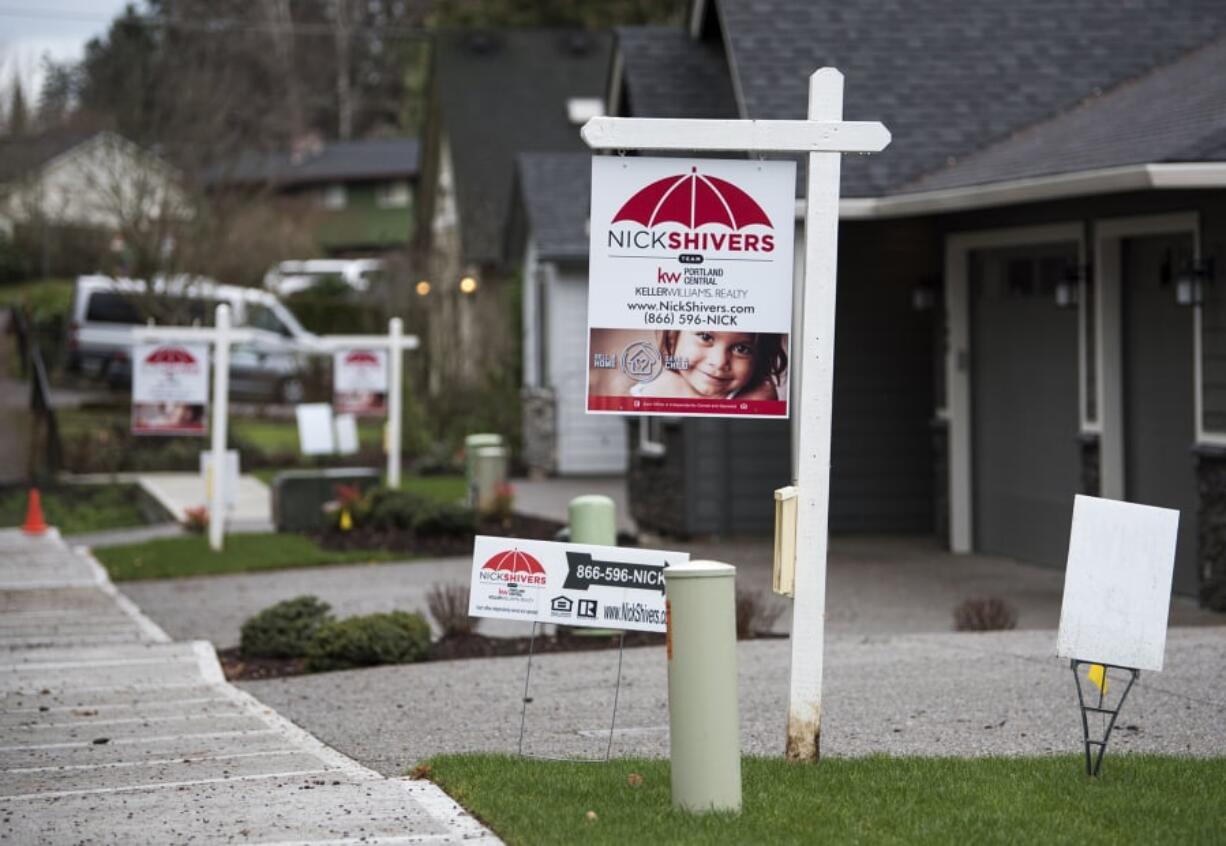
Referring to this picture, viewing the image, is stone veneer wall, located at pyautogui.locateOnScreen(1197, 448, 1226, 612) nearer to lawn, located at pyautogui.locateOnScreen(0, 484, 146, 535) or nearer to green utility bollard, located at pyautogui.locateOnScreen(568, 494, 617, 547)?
green utility bollard, located at pyautogui.locateOnScreen(568, 494, 617, 547)

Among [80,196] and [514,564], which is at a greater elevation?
[80,196]

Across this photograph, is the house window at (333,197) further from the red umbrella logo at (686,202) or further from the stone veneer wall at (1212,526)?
the red umbrella logo at (686,202)

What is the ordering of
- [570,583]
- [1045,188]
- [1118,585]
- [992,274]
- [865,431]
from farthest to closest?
[865,431] → [992,274] → [1045,188] → [570,583] → [1118,585]

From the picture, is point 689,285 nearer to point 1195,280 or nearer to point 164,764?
point 164,764

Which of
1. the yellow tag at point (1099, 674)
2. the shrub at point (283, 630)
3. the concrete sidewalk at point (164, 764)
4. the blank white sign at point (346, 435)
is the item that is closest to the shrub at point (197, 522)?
the concrete sidewalk at point (164, 764)

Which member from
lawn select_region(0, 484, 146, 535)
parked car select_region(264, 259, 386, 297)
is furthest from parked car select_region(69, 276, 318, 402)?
lawn select_region(0, 484, 146, 535)

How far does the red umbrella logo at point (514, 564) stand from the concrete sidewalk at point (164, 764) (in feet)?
3.32

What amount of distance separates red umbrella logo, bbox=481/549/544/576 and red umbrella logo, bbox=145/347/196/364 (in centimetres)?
1089

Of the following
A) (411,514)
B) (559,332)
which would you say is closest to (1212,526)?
(411,514)

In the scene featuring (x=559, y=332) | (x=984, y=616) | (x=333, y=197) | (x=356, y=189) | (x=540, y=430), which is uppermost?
(x=356, y=189)

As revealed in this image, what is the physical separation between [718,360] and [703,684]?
1515 mm

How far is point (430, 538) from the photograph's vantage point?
18.7 metres

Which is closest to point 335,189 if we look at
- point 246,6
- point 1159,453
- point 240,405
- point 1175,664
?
point 246,6

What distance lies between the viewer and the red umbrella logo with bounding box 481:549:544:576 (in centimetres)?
773
